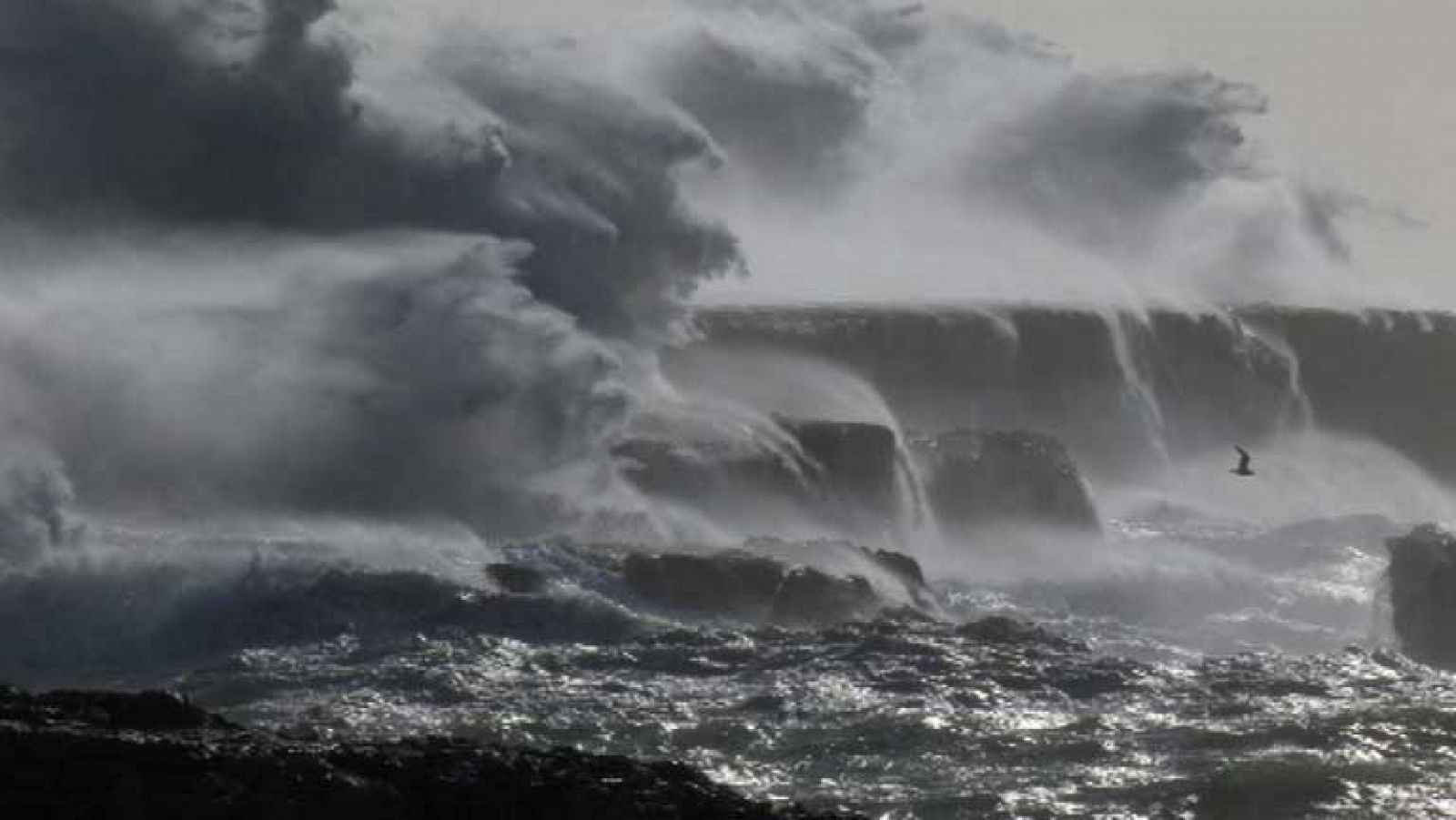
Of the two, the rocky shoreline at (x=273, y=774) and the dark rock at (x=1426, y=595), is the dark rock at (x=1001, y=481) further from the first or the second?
the rocky shoreline at (x=273, y=774)

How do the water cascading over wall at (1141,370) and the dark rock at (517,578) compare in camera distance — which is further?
the water cascading over wall at (1141,370)

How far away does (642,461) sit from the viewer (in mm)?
38250

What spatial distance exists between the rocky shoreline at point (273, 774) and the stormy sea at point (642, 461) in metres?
0.04

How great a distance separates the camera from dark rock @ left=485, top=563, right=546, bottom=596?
31.1 m

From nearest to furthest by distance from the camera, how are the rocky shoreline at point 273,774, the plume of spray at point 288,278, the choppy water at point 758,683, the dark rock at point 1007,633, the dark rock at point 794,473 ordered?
the rocky shoreline at point 273,774
the choppy water at point 758,683
the dark rock at point 1007,633
the plume of spray at point 288,278
the dark rock at point 794,473

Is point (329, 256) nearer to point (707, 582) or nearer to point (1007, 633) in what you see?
point (707, 582)

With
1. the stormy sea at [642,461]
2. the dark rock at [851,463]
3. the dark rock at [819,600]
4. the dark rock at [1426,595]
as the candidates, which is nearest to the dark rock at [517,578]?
the stormy sea at [642,461]

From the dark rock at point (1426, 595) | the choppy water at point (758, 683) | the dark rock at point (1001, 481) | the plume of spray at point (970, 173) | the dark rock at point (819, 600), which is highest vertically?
the plume of spray at point (970, 173)

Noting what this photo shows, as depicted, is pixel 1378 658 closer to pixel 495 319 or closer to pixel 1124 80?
pixel 495 319

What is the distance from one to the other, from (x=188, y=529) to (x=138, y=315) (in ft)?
12.4

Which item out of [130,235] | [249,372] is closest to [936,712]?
[249,372]

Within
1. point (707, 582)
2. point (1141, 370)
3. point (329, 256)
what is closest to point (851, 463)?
point (329, 256)

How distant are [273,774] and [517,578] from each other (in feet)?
44.8

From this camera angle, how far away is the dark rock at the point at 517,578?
31.1 m
